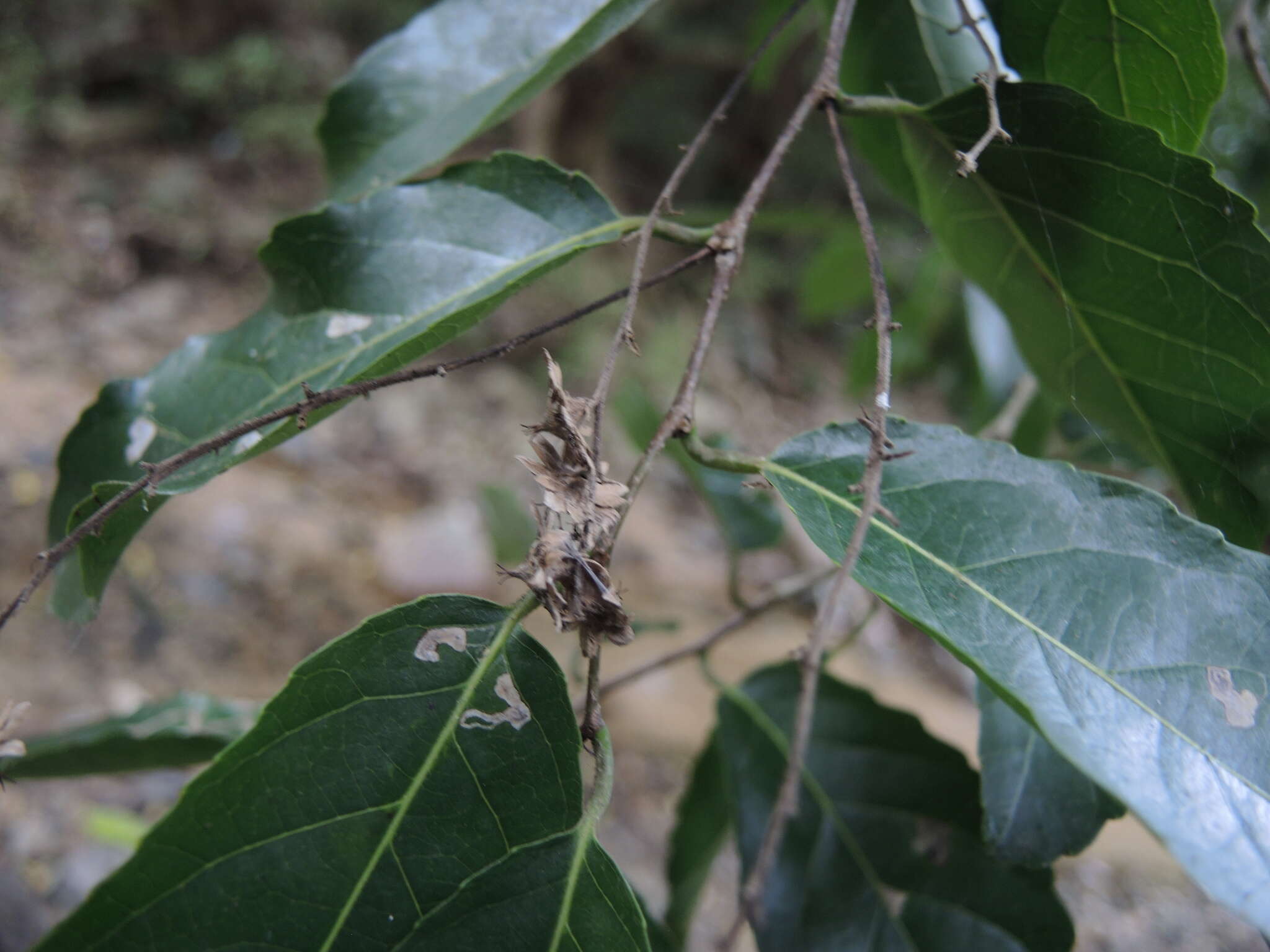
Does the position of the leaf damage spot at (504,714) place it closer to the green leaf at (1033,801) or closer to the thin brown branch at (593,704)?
the thin brown branch at (593,704)

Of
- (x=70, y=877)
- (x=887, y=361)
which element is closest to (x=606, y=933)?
(x=887, y=361)

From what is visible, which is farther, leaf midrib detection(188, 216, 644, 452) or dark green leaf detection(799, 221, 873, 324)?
dark green leaf detection(799, 221, 873, 324)

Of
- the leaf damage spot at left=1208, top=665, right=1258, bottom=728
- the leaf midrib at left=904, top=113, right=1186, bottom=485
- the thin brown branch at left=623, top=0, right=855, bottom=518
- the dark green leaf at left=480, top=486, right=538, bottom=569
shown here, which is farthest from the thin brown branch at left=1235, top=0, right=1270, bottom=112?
the dark green leaf at left=480, top=486, right=538, bottom=569

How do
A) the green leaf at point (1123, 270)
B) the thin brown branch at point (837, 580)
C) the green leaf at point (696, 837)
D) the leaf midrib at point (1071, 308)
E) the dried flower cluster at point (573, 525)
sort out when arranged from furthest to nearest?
the green leaf at point (696, 837), the leaf midrib at point (1071, 308), the green leaf at point (1123, 270), the dried flower cluster at point (573, 525), the thin brown branch at point (837, 580)

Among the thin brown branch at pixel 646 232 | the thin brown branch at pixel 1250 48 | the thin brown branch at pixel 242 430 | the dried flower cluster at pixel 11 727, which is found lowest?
the dried flower cluster at pixel 11 727

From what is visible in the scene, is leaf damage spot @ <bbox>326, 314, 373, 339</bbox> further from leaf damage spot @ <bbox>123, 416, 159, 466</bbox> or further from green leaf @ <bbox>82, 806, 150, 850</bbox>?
green leaf @ <bbox>82, 806, 150, 850</bbox>

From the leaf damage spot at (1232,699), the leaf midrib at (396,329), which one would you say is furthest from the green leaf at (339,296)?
the leaf damage spot at (1232,699)
